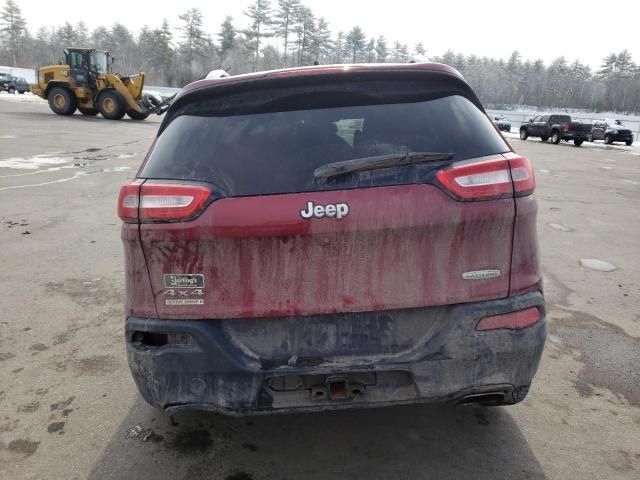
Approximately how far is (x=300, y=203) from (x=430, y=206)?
20.8 inches

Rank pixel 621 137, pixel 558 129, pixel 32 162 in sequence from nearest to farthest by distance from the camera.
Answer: pixel 32 162, pixel 558 129, pixel 621 137

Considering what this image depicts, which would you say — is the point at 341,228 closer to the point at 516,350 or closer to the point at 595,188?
the point at 516,350

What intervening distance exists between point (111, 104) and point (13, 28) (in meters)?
109

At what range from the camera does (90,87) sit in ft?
79.2

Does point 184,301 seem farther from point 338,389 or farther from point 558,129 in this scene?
point 558,129

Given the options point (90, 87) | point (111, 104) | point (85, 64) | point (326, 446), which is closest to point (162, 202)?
point (326, 446)

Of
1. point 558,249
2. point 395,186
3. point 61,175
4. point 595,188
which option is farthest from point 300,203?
point 595,188

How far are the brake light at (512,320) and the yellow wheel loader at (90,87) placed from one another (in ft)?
82.0

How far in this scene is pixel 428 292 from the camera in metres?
1.96

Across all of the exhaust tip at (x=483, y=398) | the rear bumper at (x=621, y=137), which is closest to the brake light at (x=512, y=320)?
the exhaust tip at (x=483, y=398)

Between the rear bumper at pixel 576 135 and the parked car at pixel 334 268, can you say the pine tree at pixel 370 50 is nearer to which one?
the rear bumper at pixel 576 135

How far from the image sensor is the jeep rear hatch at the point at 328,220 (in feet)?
6.27

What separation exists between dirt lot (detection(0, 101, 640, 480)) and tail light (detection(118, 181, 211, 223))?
1266 mm

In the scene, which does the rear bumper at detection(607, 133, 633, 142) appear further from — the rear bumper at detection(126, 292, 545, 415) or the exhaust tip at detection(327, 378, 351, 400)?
the exhaust tip at detection(327, 378, 351, 400)
